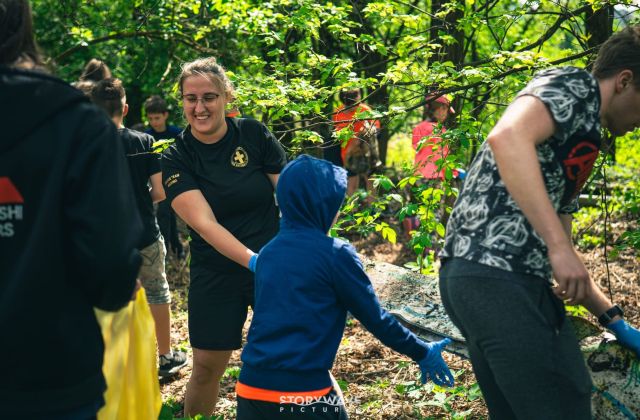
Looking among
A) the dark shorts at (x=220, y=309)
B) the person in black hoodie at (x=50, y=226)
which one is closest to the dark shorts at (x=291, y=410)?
the person in black hoodie at (x=50, y=226)

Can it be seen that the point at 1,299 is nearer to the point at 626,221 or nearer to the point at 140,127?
the point at 626,221

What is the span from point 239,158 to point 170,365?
2.30 m

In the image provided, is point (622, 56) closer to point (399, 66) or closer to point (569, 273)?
point (569, 273)

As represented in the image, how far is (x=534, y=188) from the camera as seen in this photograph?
228cm

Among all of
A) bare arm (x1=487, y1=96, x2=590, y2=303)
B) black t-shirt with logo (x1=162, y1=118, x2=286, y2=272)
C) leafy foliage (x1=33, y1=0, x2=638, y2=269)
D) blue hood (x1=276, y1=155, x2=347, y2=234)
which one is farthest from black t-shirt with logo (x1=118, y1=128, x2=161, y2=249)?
bare arm (x1=487, y1=96, x2=590, y2=303)

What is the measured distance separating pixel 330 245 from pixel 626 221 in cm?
688

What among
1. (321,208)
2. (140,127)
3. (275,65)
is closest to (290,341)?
(321,208)

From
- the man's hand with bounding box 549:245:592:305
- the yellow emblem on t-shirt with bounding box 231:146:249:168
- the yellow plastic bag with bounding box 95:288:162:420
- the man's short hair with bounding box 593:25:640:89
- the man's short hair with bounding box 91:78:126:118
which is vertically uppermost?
the man's short hair with bounding box 593:25:640:89

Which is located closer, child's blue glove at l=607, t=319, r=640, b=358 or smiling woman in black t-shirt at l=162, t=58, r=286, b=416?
child's blue glove at l=607, t=319, r=640, b=358

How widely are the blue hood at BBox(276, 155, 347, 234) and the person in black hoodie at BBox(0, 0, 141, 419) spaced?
0.98 metres

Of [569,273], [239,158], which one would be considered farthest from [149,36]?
[569,273]

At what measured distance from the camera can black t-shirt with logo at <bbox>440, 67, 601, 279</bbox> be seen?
93.5 inches

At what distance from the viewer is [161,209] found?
916cm

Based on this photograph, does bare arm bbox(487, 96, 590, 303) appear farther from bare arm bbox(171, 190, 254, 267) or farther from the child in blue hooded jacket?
bare arm bbox(171, 190, 254, 267)
